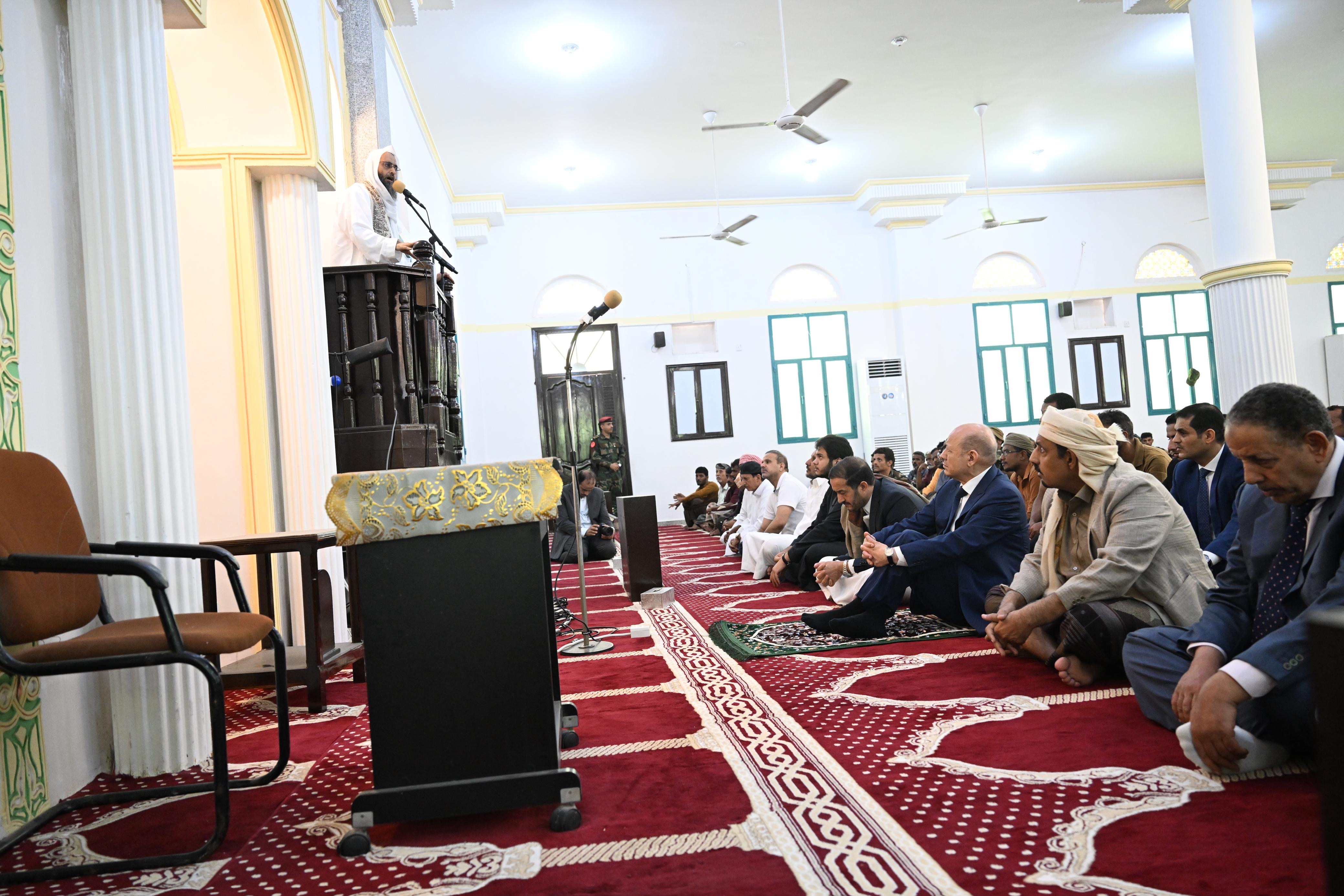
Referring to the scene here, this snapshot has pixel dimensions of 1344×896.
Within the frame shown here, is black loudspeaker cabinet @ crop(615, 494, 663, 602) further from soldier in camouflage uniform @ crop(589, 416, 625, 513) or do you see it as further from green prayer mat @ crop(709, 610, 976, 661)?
soldier in camouflage uniform @ crop(589, 416, 625, 513)

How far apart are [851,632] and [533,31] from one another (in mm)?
6253

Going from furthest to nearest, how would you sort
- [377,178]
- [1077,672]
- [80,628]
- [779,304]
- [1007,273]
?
[1007,273], [779,304], [377,178], [1077,672], [80,628]

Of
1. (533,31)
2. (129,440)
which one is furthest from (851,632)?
(533,31)

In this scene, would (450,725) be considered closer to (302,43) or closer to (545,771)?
(545,771)

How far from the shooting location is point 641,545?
555 cm

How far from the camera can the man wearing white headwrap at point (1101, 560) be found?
2721 millimetres

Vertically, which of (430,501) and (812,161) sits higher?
(812,161)

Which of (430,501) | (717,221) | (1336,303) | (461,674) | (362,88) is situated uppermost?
(717,221)

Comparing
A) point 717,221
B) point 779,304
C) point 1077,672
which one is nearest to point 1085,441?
point 1077,672

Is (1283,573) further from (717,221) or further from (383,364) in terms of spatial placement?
(717,221)

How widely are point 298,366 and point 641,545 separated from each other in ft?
7.30

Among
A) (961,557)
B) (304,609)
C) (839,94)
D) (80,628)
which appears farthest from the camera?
(839,94)

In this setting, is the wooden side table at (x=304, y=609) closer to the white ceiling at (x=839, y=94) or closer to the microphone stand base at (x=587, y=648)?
the microphone stand base at (x=587, y=648)

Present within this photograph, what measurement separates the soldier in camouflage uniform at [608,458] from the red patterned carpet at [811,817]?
835 cm
